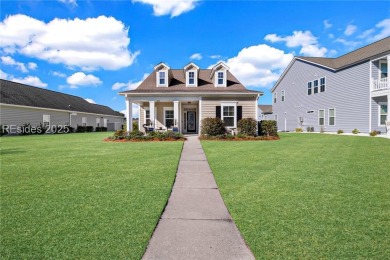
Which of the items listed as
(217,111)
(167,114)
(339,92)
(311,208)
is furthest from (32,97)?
(339,92)

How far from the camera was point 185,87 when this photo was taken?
711 inches

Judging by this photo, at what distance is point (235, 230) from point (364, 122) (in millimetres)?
21182

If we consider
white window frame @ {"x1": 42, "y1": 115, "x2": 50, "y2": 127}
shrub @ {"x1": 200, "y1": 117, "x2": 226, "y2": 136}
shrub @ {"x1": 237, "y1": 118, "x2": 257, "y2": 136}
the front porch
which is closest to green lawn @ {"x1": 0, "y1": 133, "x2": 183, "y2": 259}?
shrub @ {"x1": 200, "y1": 117, "x2": 226, "y2": 136}

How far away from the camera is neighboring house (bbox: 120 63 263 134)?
A: 1644 centimetres

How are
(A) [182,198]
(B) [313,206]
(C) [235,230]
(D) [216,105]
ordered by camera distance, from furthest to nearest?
(D) [216,105], (A) [182,198], (B) [313,206], (C) [235,230]

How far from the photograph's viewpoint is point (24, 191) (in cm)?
440

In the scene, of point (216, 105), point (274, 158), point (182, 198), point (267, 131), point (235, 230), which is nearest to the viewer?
point (235, 230)

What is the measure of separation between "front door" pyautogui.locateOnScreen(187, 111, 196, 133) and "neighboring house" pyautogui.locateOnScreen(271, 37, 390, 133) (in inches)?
544

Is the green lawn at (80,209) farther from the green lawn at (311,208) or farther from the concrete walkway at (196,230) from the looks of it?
the green lawn at (311,208)

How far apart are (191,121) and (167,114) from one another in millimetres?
2512

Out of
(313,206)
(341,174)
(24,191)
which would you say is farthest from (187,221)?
(341,174)

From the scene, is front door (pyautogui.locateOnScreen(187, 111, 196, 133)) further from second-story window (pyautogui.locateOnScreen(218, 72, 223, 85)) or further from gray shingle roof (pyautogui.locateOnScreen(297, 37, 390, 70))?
gray shingle roof (pyautogui.locateOnScreen(297, 37, 390, 70))

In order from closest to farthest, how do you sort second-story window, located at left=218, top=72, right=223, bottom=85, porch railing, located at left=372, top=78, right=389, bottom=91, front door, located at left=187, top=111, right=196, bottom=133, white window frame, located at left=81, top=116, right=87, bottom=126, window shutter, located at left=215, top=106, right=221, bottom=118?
window shutter, located at left=215, top=106, right=221, bottom=118, porch railing, located at left=372, top=78, right=389, bottom=91, second-story window, located at left=218, top=72, right=223, bottom=85, front door, located at left=187, top=111, right=196, bottom=133, white window frame, located at left=81, top=116, right=87, bottom=126

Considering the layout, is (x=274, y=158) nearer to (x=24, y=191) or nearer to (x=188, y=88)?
(x=24, y=191)
